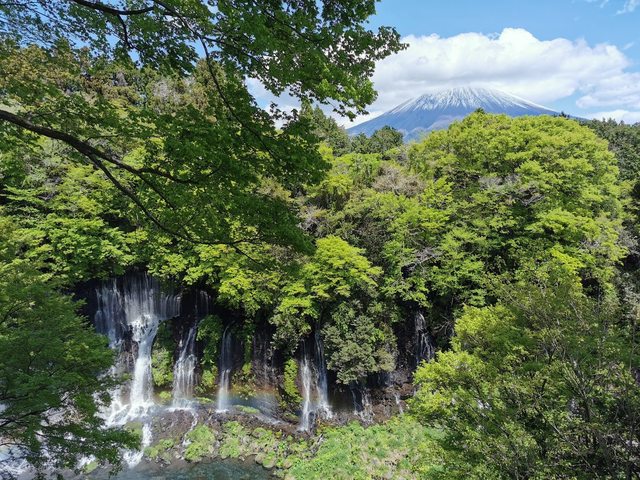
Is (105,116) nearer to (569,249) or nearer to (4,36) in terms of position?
(4,36)

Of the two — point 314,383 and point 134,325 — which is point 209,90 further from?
point 134,325

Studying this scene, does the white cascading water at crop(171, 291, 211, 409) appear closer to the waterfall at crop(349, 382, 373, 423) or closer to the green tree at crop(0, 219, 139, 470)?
the waterfall at crop(349, 382, 373, 423)

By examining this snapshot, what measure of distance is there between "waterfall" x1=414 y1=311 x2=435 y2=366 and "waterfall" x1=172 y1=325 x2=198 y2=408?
37.6 ft

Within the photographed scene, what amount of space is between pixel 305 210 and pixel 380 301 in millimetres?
6313

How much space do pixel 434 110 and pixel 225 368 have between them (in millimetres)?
176211

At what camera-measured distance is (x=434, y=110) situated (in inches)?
6816

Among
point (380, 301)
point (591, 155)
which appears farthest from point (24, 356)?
point (591, 155)

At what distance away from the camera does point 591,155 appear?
18.8m

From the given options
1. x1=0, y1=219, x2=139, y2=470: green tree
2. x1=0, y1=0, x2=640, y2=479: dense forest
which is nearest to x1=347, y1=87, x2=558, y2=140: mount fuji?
x1=0, y1=0, x2=640, y2=479: dense forest

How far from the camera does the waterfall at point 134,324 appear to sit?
18359 mm

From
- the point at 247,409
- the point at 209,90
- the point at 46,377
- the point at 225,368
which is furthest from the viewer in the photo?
the point at 225,368

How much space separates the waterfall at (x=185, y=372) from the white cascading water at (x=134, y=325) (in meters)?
1.19

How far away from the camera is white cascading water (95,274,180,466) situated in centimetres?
1823

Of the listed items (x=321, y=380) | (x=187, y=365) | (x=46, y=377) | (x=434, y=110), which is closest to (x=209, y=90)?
(x=46, y=377)
